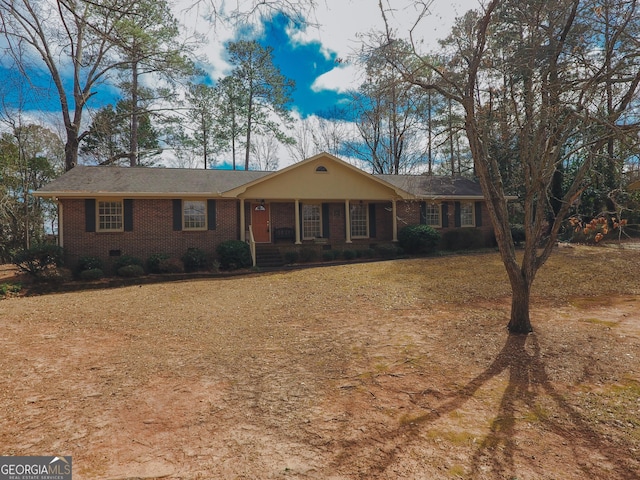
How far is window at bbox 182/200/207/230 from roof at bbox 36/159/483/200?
1.91 ft

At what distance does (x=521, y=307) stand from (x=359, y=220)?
42.5ft

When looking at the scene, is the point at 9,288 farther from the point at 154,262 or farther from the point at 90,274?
the point at 154,262

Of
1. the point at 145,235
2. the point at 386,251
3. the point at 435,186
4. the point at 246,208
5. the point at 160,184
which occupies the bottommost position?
the point at 386,251

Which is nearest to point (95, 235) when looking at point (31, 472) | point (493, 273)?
point (31, 472)

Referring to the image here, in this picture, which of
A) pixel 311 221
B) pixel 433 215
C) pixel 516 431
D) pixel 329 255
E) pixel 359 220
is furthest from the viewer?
pixel 433 215

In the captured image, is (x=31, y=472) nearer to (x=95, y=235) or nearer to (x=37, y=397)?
(x=37, y=397)

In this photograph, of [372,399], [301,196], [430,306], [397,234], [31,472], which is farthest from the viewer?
[397,234]

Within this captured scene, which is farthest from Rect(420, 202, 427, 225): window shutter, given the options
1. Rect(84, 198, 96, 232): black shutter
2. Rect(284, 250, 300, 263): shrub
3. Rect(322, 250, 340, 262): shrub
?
Rect(84, 198, 96, 232): black shutter

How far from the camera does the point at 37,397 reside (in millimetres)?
3781

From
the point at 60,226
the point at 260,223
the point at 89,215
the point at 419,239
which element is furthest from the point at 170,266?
the point at 419,239

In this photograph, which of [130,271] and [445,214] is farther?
[445,214]

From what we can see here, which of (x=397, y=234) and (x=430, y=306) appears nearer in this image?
(x=430, y=306)

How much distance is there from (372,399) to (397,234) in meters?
14.5

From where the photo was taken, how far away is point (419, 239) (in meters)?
16.3
